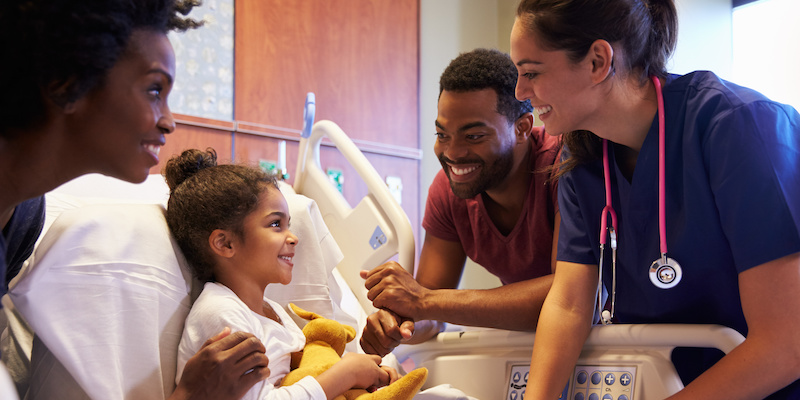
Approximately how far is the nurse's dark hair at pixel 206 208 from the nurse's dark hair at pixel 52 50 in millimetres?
500

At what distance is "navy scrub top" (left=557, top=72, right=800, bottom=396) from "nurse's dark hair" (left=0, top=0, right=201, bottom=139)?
3.60 ft

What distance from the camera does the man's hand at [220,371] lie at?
1180 mm

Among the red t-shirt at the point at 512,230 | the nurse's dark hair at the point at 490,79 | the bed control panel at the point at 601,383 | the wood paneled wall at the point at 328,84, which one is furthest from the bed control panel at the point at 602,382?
the wood paneled wall at the point at 328,84

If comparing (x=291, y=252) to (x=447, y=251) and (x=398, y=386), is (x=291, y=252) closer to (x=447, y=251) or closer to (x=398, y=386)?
(x=398, y=386)

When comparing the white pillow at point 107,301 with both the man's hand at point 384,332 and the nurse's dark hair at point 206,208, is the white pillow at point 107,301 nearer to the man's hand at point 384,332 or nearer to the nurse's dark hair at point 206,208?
the nurse's dark hair at point 206,208

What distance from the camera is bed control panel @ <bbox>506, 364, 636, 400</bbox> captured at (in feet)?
4.88

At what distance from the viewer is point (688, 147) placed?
140 centimetres

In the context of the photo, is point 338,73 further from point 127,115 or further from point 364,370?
point 127,115

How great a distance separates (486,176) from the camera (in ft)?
6.68

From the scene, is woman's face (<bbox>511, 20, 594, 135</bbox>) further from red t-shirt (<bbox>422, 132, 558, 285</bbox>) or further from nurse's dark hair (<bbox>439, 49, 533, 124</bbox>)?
nurse's dark hair (<bbox>439, 49, 533, 124</bbox>)

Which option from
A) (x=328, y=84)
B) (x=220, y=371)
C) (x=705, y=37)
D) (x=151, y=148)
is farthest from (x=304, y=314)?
(x=705, y=37)

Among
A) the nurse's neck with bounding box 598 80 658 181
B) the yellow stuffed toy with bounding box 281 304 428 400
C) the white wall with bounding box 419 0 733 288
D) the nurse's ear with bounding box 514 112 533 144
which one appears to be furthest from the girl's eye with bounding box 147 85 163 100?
the white wall with bounding box 419 0 733 288

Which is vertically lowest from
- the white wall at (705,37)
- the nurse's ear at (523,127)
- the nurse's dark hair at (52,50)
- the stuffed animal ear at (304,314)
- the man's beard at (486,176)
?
the stuffed animal ear at (304,314)

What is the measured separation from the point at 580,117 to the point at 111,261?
1029 mm
